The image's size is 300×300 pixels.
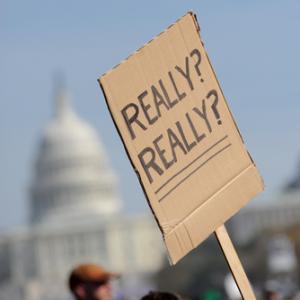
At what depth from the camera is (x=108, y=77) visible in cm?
786

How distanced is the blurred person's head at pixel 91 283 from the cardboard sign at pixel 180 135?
1.31 meters

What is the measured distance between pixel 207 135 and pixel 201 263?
165943 mm

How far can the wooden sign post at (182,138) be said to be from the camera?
26.2ft

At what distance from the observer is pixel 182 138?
816 cm

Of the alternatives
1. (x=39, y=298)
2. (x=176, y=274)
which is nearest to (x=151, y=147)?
(x=176, y=274)

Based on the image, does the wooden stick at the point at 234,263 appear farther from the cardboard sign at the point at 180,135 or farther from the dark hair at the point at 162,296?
the dark hair at the point at 162,296

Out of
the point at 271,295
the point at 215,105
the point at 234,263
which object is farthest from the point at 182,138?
the point at 271,295

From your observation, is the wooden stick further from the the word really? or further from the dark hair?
the dark hair

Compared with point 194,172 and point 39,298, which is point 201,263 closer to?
point 39,298

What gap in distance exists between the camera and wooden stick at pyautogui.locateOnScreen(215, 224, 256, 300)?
26.8ft

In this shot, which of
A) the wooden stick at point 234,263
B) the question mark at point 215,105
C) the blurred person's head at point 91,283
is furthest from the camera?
the blurred person's head at point 91,283

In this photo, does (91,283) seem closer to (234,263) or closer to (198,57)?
(234,263)

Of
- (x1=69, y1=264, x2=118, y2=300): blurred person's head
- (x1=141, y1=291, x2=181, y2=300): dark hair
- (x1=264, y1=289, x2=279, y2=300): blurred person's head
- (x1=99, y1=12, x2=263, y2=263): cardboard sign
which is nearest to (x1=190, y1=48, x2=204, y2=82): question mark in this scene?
(x1=99, y1=12, x2=263, y2=263): cardboard sign

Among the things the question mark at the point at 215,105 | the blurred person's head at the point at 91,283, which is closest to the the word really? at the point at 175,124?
the question mark at the point at 215,105
